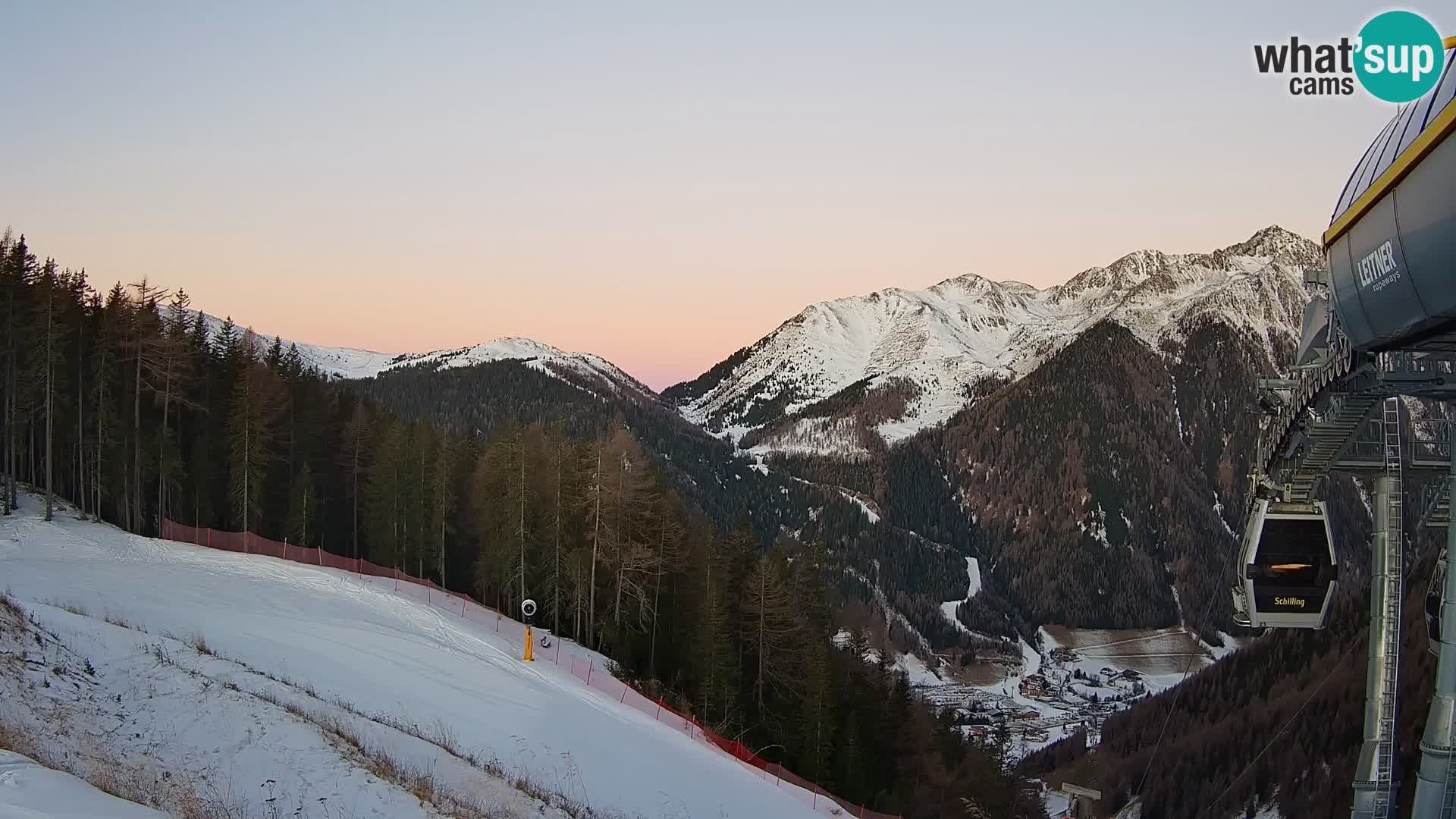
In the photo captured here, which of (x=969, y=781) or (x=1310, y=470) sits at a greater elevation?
(x=1310, y=470)

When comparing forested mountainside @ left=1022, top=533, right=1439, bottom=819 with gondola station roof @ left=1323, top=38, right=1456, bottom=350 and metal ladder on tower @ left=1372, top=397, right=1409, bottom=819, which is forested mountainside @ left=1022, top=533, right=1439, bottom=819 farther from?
gondola station roof @ left=1323, top=38, right=1456, bottom=350

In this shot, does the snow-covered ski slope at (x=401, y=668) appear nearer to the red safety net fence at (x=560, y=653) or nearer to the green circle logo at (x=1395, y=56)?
the red safety net fence at (x=560, y=653)

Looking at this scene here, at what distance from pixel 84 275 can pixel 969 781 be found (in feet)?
150

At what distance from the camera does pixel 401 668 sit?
68.1ft

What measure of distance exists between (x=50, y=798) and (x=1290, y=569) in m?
18.8

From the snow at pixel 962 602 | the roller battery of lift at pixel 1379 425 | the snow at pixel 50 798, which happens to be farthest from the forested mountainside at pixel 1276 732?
the snow at pixel 962 602

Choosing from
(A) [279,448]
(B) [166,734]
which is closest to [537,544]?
(A) [279,448]

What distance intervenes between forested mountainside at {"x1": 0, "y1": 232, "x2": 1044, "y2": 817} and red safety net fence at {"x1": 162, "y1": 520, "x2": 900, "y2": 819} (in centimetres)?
269

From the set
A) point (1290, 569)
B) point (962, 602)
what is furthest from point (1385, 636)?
point (962, 602)

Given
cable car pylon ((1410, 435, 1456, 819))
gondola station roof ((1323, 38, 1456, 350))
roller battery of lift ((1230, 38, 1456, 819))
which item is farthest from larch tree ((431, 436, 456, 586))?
gondola station roof ((1323, 38, 1456, 350))

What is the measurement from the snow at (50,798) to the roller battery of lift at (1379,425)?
12.4 meters

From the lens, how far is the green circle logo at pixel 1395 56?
1321 cm

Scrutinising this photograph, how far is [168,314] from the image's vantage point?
1715 inches

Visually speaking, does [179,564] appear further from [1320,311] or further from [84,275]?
[1320,311]
